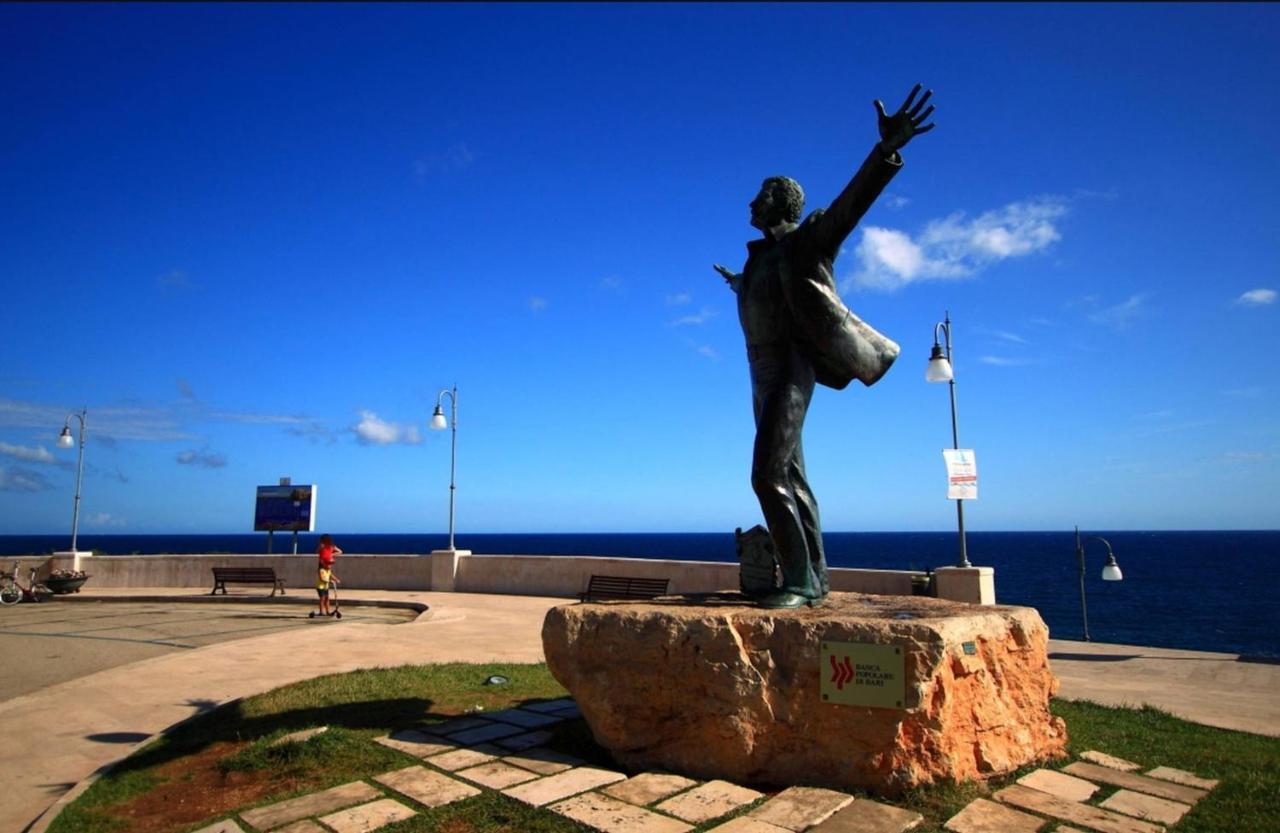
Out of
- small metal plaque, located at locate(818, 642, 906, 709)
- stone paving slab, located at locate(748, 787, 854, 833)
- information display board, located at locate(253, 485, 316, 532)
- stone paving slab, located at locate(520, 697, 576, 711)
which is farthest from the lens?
information display board, located at locate(253, 485, 316, 532)

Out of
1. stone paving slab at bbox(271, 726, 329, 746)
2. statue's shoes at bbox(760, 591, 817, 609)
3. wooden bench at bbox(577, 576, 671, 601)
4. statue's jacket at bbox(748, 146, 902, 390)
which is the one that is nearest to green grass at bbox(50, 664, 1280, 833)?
stone paving slab at bbox(271, 726, 329, 746)

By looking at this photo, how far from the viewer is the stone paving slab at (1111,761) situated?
532 centimetres

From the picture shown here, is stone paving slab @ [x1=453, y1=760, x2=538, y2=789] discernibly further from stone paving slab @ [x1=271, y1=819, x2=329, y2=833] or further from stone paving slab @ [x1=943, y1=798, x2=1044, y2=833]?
stone paving slab @ [x1=943, y1=798, x2=1044, y2=833]

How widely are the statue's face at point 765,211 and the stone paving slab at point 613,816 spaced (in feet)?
14.5

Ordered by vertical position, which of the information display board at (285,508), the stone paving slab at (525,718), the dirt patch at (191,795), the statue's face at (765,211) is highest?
the statue's face at (765,211)

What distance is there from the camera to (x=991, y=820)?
4.29 metres

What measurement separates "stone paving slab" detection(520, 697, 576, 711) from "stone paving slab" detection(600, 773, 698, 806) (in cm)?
210

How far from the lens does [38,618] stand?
15.1 meters

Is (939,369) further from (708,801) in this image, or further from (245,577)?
(245,577)

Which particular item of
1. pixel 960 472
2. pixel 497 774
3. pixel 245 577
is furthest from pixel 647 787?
pixel 245 577

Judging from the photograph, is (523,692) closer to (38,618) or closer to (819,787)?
(819,787)

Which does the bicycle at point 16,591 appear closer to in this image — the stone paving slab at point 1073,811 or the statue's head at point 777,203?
the statue's head at point 777,203

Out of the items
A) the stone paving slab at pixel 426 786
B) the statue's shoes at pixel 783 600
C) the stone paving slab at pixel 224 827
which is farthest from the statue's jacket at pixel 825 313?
the stone paving slab at pixel 224 827

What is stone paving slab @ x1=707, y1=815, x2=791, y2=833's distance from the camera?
13.7ft
